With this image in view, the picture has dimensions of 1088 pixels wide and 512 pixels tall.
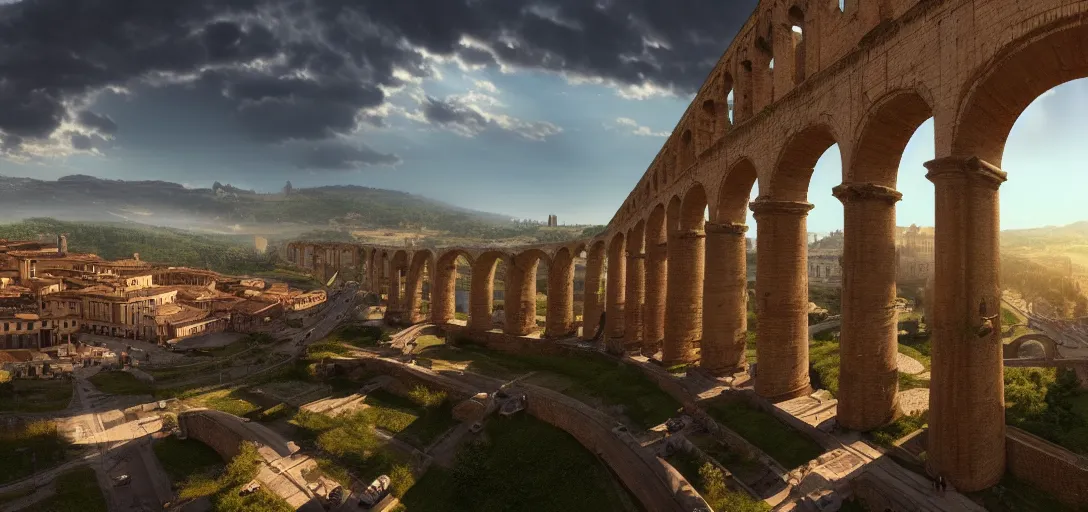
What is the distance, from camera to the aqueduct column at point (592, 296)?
30.5 m

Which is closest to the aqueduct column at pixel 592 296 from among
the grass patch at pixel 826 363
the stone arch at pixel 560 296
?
the stone arch at pixel 560 296

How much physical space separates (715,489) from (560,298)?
876 inches

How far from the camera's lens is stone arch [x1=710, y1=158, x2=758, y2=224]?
623 inches

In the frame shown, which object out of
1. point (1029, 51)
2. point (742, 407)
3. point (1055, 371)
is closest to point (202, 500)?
point (742, 407)

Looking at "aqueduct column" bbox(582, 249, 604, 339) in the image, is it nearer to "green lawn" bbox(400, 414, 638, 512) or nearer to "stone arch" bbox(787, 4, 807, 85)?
"green lawn" bbox(400, 414, 638, 512)

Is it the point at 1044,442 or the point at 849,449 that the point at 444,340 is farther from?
Answer: the point at 1044,442

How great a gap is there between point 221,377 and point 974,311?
3536cm

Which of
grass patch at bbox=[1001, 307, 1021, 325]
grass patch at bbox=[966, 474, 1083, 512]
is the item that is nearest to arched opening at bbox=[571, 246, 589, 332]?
grass patch at bbox=[966, 474, 1083, 512]

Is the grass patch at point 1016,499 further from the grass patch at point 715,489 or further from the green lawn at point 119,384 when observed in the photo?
the green lawn at point 119,384

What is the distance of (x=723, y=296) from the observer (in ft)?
52.4

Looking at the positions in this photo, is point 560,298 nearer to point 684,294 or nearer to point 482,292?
point 482,292

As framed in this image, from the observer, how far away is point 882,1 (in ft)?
31.5

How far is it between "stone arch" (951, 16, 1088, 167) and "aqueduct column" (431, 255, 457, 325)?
3445cm

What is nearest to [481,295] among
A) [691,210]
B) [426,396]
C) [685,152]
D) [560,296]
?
[560,296]
